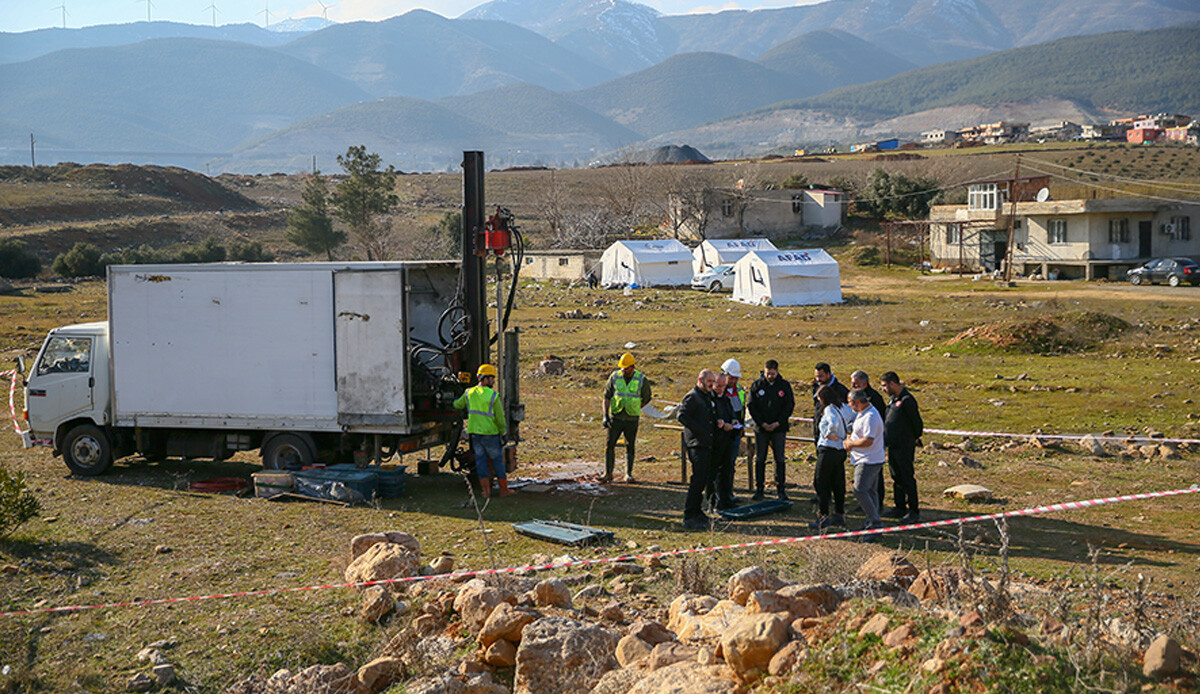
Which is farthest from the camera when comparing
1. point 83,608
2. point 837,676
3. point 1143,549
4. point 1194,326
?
point 1194,326

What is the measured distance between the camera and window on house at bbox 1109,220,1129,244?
47.8m

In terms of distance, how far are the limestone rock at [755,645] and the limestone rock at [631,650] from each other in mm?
670

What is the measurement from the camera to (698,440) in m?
9.99

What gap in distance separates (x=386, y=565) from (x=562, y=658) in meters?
2.45

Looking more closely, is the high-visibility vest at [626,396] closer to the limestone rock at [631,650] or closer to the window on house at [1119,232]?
the limestone rock at [631,650]

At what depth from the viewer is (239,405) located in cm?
1193

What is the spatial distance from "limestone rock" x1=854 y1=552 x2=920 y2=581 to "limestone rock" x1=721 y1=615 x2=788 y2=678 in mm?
1821

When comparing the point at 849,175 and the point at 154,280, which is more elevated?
the point at 849,175

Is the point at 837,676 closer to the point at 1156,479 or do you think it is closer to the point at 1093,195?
the point at 1156,479

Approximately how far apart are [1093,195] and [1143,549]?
6042cm

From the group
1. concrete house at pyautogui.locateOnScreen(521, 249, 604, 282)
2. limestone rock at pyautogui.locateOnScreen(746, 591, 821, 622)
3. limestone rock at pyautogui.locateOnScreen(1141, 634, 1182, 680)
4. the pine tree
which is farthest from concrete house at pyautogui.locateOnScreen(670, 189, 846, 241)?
limestone rock at pyautogui.locateOnScreen(1141, 634, 1182, 680)

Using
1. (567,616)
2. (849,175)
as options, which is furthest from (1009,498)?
(849,175)

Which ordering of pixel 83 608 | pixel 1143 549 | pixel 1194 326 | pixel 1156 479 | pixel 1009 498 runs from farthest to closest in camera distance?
pixel 1194 326 → pixel 1156 479 → pixel 1009 498 → pixel 1143 549 → pixel 83 608

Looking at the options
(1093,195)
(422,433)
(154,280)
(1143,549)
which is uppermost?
(1093,195)
